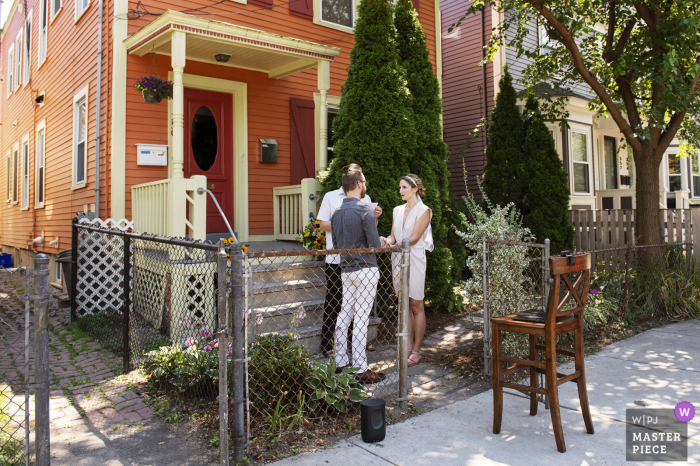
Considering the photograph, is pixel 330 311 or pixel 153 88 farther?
pixel 153 88

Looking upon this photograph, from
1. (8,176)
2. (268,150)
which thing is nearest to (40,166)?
(8,176)

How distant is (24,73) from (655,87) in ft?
50.4

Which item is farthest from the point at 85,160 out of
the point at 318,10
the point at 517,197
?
the point at 517,197

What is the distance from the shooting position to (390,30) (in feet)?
22.6

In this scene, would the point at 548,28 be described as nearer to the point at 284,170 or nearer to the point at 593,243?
the point at 593,243

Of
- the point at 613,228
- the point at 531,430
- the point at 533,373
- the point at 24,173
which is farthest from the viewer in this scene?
the point at 24,173

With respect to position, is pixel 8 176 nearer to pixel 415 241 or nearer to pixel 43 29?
pixel 43 29

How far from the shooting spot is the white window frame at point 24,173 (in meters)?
13.8

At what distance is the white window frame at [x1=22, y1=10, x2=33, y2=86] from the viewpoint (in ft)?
44.6

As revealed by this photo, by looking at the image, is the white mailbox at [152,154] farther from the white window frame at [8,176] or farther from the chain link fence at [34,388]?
the white window frame at [8,176]

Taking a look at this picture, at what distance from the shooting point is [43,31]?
480 inches

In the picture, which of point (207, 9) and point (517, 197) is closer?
point (207, 9)

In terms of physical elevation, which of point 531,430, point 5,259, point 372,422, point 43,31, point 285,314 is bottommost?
point 531,430

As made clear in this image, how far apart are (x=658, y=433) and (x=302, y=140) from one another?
7077 mm
